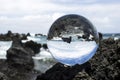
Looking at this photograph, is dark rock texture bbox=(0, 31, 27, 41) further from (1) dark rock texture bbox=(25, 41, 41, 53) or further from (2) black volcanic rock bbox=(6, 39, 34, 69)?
(2) black volcanic rock bbox=(6, 39, 34, 69)

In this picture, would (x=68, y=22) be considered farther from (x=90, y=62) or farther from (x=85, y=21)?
(x=90, y=62)

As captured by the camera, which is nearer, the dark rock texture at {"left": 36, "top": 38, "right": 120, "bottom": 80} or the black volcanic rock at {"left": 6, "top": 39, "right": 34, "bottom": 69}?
the dark rock texture at {"left": 36, "top": 38, "right": 120, "bottom": 80}

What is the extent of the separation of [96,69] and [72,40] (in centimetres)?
61

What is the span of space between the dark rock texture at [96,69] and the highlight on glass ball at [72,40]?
3.9 inches

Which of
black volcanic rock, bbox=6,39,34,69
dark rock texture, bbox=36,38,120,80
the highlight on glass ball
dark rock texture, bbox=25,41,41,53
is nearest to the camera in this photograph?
dark rock texture, bbox=36,38,120,80

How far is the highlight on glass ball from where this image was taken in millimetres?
4602

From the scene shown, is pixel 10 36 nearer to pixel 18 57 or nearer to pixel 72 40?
pixel 18 57

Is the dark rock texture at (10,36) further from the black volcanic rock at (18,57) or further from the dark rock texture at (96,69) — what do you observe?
the dark rock texture at (96,69)

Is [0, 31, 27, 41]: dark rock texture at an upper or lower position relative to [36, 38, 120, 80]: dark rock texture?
lower

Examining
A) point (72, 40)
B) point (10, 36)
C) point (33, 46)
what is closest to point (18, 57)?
point (33, 46)

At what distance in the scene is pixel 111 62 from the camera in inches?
180

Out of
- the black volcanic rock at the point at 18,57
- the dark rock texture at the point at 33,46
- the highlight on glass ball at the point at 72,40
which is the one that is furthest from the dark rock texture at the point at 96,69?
the dark rock texture at the point at 33,46

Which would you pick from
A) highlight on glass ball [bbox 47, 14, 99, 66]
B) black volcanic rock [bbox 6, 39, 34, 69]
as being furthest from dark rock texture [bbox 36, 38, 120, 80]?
black volcanic rock [bbox 6, 39, 34, 69]

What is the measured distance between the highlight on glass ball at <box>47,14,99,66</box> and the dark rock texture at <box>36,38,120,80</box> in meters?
0.10
